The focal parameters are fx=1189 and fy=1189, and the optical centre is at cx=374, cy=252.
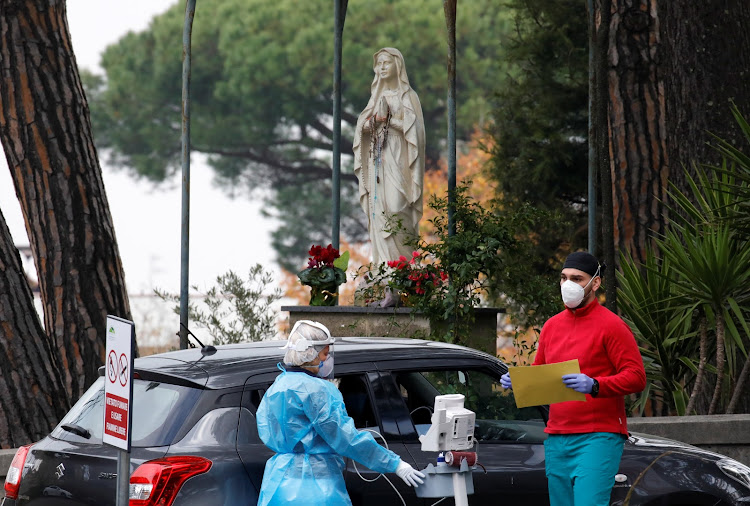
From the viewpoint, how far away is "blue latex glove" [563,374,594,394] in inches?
187

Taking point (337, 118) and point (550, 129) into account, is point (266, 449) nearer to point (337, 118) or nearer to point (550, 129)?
point (337, 118)

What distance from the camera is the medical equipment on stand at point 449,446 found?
4.39m

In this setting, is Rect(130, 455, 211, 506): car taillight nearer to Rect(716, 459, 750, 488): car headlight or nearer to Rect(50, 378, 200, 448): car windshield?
Rect(50, 378, 200, 448): car windshield

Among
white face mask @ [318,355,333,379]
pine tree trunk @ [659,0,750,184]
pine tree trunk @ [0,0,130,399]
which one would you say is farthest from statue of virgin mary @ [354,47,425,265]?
white face mask @ [318,355,333,379]

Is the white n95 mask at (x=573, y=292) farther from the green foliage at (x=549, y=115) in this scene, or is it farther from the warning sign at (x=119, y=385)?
the green foliage at (x=549, y=115)

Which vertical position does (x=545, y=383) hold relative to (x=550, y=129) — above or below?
below

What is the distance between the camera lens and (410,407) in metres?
5.25

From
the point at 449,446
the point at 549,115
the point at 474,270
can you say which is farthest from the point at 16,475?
the point at 549,115

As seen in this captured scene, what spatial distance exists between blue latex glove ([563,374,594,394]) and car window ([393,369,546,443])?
A: 2.22 feet

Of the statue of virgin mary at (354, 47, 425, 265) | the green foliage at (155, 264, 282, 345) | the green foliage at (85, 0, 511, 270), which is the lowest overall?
the green foliage at (155, 264, 282, 345)

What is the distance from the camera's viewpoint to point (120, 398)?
14.4 ft

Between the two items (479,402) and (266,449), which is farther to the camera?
(479,402)

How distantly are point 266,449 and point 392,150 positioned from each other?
7.33 metres

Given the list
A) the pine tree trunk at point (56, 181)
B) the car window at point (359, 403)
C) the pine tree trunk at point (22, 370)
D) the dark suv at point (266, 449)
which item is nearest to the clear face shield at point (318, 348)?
the dark suv at point (266, 449)
